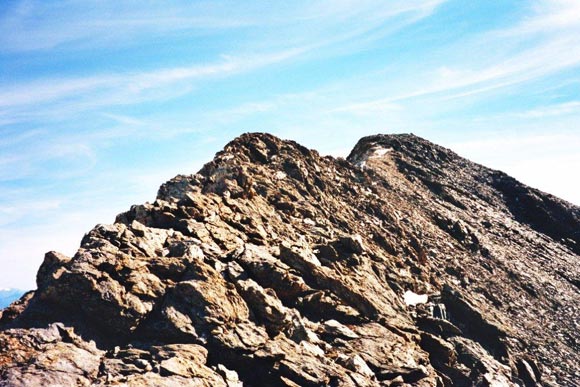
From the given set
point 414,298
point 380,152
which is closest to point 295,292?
point 414,298

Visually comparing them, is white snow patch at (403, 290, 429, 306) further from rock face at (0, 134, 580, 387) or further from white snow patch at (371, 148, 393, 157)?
white snow patch at (371, 148, 393, 157)

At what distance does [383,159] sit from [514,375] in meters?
45.7

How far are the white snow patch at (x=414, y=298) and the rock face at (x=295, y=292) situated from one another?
170 millimetres

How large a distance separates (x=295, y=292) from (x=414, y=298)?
1645cm

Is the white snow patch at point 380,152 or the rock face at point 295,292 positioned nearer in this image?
the rock face at point 295,292

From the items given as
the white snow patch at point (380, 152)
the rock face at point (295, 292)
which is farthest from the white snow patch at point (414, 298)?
the white snow patch at point (380, 152)

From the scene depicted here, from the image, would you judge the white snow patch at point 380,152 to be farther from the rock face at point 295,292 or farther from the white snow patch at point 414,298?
the white snow patch at point 414,298

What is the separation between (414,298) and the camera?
166 ft

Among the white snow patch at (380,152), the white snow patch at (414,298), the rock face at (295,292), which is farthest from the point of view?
the white snow patch at (380,152)

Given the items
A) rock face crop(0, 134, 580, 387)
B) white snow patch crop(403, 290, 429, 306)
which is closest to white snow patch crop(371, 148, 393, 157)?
rock face crop(0, 134, 580, 387)

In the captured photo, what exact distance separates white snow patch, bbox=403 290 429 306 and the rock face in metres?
0.17

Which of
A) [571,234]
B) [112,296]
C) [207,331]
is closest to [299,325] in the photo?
[207,331]

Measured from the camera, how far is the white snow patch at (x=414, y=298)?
49.7 m

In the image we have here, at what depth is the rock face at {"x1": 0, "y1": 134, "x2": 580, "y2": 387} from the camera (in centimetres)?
3075
